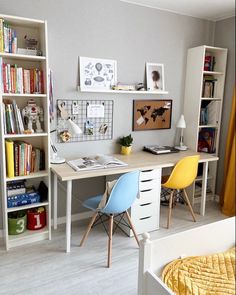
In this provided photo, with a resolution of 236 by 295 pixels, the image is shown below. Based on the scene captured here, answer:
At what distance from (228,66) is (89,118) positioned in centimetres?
186

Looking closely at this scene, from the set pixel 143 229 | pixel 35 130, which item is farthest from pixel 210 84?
pixel 35 130

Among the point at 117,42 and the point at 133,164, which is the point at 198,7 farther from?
the point at 133,164

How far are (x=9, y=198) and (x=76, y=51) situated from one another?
1533mm

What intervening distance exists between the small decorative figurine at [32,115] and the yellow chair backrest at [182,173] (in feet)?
4.46

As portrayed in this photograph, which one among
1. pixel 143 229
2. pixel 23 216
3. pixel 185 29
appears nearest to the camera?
pixel 23 216

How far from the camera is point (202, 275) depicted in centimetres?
143

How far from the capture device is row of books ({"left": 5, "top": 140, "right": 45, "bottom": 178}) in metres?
2.33

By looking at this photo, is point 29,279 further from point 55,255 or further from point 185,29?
point 185,29

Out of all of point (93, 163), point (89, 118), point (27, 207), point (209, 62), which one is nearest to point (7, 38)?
point (89, 118)

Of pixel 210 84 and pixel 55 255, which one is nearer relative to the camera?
pixel 55 255

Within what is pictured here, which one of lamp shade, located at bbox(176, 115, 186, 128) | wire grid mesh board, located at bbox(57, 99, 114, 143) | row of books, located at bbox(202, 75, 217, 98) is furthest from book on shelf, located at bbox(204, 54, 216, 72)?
wire grid mesh board, located at bbox(57, 99, 114, 143)

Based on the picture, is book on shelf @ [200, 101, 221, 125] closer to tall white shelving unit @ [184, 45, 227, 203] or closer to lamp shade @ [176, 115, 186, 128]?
tall white shelving unit @ [184, 45, 227, 203]

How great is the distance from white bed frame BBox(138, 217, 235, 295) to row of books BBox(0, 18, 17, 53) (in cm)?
184

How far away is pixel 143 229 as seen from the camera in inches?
108
